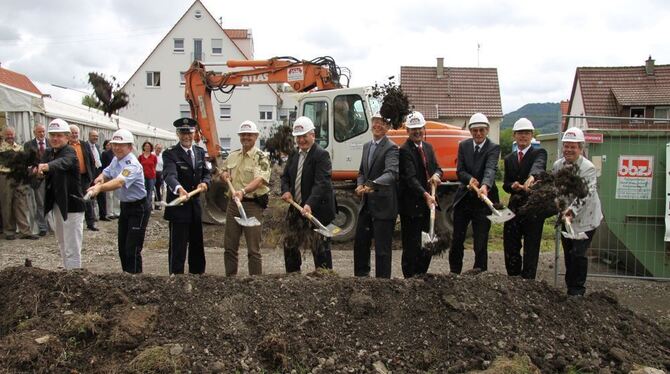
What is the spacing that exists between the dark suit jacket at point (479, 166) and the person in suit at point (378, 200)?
0.72 metres

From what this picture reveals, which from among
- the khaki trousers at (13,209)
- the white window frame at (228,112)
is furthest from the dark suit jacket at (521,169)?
the white window frame at (228,112)

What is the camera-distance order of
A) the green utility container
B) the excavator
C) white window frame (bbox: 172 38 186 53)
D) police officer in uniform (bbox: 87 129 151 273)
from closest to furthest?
police officer in uniform (bbox: 87 129 151 273) < the green utility container < the excavator < white window frame (bbox: 172 38 186 53)

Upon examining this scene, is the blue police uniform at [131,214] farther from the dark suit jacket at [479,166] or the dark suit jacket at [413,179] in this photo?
the dark suit jacket at [479,166]

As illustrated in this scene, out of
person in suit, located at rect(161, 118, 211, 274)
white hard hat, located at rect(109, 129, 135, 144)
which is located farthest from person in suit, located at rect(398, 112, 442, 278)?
white hard hat, located at rect(109, 129, 135, 144)

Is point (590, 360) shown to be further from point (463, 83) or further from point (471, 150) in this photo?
point (463, 83)

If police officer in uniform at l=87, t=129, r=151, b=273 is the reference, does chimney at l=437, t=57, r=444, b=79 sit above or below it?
above

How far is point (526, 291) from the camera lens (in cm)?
477

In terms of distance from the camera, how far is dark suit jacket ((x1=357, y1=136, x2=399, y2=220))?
5602 mm

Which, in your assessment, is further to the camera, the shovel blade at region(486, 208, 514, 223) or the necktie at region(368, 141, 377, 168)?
the necktie at region(368, 141, 377, 168)

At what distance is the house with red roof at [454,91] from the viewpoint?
3638 centimetres

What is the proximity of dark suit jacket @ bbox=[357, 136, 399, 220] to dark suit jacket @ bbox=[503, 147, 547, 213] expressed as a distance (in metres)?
1.27

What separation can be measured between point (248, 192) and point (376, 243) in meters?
1.42

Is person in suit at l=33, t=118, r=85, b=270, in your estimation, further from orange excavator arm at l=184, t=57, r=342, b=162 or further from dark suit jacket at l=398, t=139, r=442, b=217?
orange excavator arm at l=184, t=57, r=342, b=162

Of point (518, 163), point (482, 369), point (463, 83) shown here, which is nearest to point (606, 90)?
point (463, 83)
